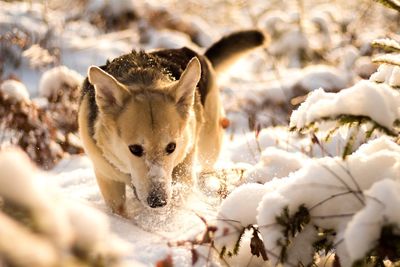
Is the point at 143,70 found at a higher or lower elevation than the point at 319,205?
lower

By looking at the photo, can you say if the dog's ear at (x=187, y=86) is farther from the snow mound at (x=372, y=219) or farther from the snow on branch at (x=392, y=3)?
the snow mound at (x=372, y=219)

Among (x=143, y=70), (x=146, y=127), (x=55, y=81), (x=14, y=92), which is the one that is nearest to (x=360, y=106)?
(x=146, y=127)

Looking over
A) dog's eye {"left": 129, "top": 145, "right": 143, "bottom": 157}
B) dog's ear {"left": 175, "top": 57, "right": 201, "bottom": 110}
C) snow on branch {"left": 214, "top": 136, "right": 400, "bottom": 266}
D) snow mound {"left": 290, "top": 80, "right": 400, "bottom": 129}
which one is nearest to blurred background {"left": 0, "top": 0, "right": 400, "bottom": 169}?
dog's ear {"left": 175, "top": 57, "right": 201, "bottom": 110}

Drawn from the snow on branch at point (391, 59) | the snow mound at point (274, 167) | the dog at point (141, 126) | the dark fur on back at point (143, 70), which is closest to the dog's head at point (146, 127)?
the dog at point (141, 126)

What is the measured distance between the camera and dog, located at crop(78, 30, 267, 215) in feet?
10.9

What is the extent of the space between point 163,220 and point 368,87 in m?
1.72

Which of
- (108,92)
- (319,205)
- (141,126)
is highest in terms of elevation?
(319,205)

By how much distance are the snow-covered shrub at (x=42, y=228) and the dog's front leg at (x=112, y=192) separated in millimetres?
2447

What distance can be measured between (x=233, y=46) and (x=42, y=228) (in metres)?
4.79

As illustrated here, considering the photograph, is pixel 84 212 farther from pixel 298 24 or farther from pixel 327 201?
pixel 298 24

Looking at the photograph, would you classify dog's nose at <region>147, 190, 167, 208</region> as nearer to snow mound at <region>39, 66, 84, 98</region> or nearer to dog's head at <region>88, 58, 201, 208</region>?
dog's head at <region>88, 58, 201, 208</region>

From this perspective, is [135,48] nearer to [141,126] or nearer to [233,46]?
[233,46]

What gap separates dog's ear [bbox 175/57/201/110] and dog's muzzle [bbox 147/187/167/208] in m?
0.74

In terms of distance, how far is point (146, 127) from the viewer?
3.38 m
